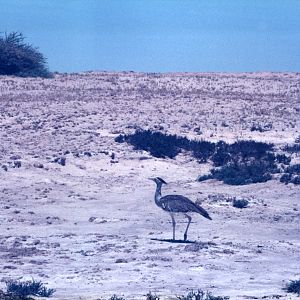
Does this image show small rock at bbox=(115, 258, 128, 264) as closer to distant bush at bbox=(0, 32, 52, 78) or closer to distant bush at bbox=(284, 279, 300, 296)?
distant bush at bbox=(284, 279, 300, 296)

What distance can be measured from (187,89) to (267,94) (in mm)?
3508

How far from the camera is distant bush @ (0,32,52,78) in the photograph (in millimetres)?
48219

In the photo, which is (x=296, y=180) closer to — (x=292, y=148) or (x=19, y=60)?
(x=292, y=148)

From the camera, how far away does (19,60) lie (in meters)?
49.0

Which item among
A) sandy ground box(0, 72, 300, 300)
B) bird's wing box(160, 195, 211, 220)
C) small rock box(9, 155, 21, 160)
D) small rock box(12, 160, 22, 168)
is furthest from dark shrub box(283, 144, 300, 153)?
bird's wing box(160, 195, 211, 220)

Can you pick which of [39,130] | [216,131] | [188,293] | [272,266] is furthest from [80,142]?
[188,293]

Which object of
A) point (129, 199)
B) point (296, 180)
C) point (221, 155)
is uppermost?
point (221, 155)

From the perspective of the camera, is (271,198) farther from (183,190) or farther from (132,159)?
(132,159)

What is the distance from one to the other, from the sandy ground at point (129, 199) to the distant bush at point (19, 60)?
6516 mm

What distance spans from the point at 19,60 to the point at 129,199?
1127 inches

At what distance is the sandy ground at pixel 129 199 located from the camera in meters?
14.1

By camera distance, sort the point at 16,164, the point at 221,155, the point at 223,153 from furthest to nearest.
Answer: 1. the point at 223,153
2. the point at 221,155
3. the point at 16,164

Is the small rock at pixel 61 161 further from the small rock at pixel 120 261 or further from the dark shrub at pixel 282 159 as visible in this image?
the small rock at pixel 120 261

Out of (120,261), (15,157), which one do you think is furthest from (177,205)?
(15,157)
